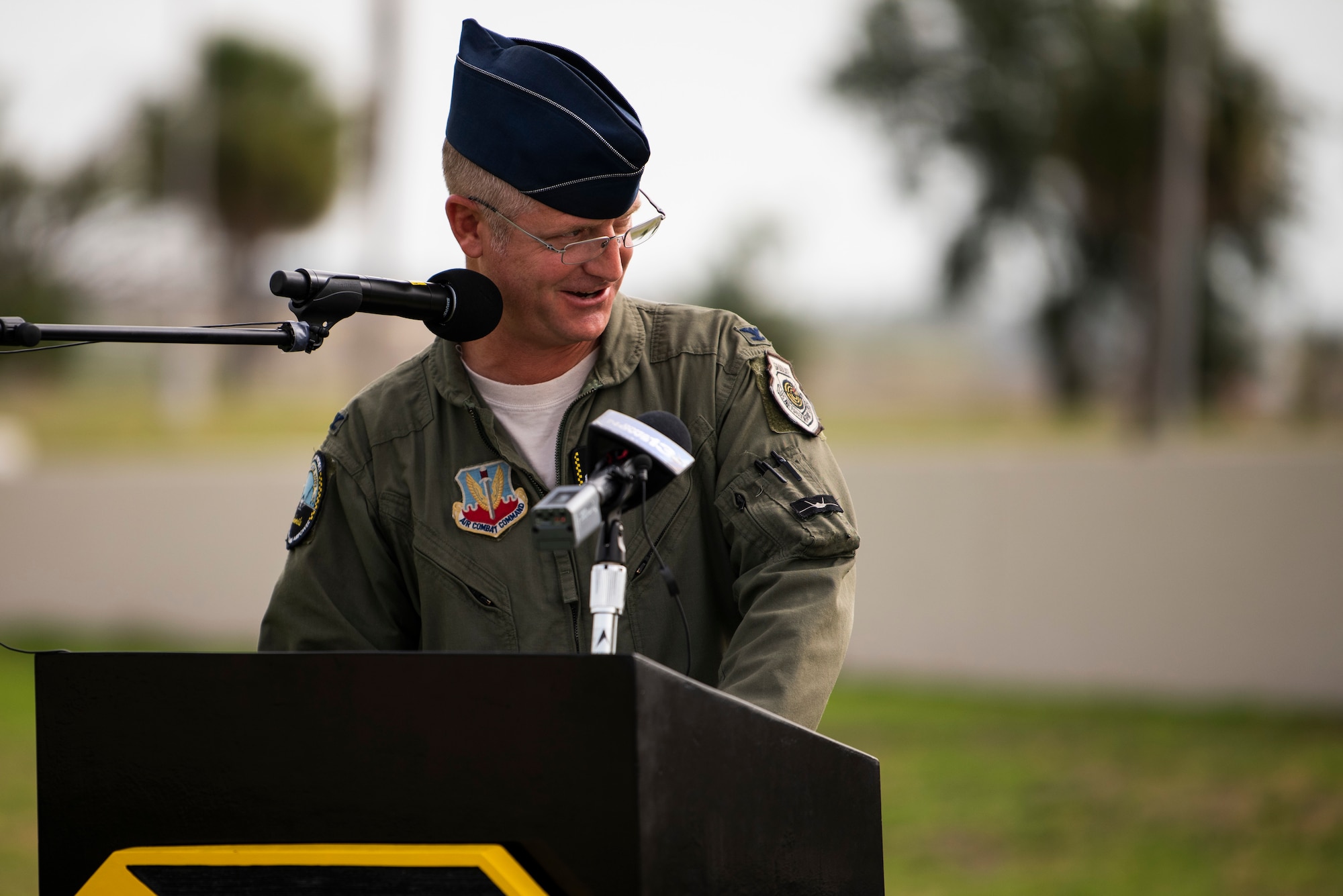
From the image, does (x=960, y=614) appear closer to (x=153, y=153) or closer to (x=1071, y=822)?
(x=1071, y=822)

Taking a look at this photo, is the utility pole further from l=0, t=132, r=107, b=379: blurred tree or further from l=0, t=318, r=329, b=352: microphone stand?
l=0, t=132, r=107, b=379: blurred tree

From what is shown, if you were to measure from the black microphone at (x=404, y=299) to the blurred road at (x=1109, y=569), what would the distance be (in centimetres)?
566

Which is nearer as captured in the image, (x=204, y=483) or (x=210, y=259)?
(x=204, y=483)

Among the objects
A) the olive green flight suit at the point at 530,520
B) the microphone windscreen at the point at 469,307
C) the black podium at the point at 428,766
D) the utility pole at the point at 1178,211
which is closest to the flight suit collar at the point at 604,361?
the olive green flight suit at the point at 530,520

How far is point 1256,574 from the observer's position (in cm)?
663

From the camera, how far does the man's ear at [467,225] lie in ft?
7.00

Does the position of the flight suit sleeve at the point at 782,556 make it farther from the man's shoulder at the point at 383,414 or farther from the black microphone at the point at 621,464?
the man's shoulder at the point at 383,414

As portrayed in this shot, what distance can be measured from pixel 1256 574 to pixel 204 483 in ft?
22.4

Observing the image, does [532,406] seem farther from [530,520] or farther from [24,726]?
[24,726]

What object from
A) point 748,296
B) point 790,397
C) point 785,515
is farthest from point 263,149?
point 785,515

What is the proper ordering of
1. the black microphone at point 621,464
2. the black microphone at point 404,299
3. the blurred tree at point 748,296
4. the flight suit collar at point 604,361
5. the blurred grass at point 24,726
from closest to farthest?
1. the black microphone at point 621,464
2. the black microphone at point 404,299
3. the flight suit collar at point 604,361
4. the blurred grass at point 24,726
5. the blurred tree at point 748,296

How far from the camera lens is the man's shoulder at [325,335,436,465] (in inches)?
86.2

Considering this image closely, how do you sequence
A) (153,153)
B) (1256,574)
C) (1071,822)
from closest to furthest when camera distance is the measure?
(1071,822) < (1256,574) < (153,153)

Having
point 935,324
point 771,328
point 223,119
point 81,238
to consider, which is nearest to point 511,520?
point 935,324
